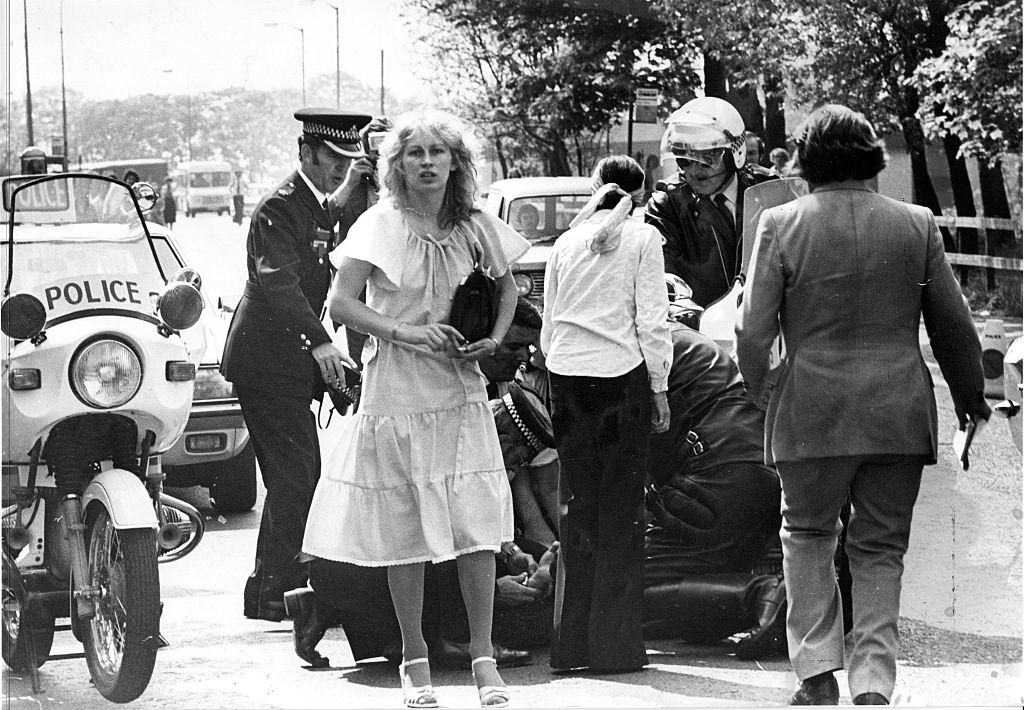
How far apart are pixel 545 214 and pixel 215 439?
1.31 meters

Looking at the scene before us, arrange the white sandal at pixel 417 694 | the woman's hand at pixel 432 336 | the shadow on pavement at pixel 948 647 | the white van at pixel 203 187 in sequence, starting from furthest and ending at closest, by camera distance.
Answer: the shadow on pavement at pixel 948 647
the white van at pixel 203 187
the white sandal at pixel 417 694
the woman's hand at pixel 432 336

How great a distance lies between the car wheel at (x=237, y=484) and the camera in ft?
15.7

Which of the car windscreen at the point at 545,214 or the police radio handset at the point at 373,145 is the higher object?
the police radio handset at the point at 373,145

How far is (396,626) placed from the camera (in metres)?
4.71

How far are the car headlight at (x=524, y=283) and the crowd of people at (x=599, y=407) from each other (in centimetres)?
8

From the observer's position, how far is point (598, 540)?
4.78m

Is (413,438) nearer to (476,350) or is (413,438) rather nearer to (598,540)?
(476,350)

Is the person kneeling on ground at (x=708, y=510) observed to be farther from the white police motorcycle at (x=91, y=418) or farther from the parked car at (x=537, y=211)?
the white police motorcycle at (x=91, y=418)

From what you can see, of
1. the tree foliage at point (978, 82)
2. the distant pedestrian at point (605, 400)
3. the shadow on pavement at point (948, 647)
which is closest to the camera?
the distant pedestrian at point (605, 400)

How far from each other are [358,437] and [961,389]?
67.5 inches

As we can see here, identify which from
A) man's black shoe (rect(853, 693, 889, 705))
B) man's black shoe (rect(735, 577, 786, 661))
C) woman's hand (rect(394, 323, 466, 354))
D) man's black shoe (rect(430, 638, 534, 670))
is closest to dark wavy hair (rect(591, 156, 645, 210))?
woman's hand (rect(394, 323, 466, 354))

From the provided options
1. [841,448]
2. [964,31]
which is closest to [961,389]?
[841,448]

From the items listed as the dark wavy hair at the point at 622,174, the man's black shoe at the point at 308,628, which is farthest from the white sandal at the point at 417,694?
the dark wavy hair at the point at 622,174

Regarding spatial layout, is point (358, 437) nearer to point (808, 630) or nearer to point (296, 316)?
point (296, 316)
